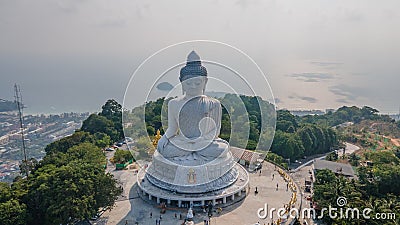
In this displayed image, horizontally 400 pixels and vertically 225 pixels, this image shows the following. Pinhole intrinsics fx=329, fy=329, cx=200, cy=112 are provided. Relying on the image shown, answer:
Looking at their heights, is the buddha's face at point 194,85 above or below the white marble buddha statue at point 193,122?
above

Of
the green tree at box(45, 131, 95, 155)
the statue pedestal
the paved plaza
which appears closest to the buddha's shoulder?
the statue pedestal

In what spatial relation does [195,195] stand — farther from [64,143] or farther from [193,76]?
[64,143]

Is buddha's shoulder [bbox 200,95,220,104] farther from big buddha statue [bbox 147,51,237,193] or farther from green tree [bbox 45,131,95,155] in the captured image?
green tree [bbox 45,131,95,155]

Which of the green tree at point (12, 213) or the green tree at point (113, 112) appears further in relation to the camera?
the green tree at point (113, 112)

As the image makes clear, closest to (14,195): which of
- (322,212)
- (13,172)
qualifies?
(322,212)

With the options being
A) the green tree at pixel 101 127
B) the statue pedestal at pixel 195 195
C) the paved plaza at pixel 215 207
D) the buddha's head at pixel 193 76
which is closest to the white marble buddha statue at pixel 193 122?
the buddha's head at pixel 193 76

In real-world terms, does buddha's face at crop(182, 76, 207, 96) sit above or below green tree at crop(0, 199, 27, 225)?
above

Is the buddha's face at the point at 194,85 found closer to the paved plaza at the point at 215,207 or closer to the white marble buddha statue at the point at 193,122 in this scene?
the white marble buddha statue at the point at 193,122

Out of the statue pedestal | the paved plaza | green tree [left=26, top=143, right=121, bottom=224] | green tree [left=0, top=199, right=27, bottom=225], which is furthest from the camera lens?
the statue pedestal
